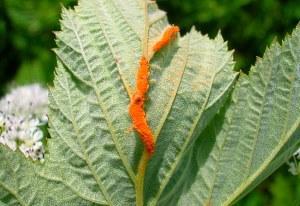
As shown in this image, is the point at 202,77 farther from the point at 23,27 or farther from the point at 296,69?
the point at 23,27

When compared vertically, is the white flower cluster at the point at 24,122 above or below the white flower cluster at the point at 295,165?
below

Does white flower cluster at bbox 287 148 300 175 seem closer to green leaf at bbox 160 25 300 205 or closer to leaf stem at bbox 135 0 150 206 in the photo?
green leaf at bbox 160 25 300 205

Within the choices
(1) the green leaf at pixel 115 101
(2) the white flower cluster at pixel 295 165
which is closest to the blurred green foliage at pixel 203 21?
(2) the white flower cluster at pixel 295 165

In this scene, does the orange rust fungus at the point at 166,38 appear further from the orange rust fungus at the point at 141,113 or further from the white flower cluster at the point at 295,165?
the white flower cluster at the point at 295,165

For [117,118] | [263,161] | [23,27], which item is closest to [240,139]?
Answer: [263,161]

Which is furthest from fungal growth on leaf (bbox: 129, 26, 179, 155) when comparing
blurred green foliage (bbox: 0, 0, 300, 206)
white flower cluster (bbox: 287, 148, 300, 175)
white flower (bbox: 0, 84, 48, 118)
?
blurred green foliage (bbox: 0, 0, 300, 206)
